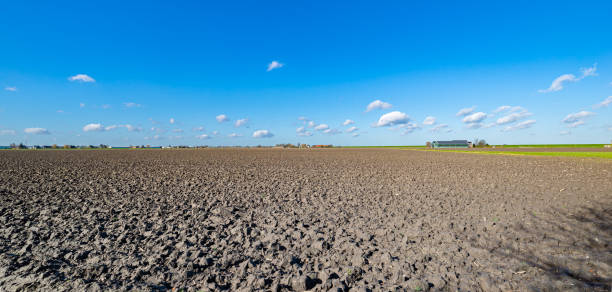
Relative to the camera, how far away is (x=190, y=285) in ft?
14.8

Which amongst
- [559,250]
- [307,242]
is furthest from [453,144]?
[307,242]

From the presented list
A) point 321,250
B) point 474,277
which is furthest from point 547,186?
point 321,250

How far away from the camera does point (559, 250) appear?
5762 millimetres

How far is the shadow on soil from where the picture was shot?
454cm

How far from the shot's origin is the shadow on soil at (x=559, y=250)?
454 cm

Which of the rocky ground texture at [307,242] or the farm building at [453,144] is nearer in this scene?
the rocky ground texture at [307,242]

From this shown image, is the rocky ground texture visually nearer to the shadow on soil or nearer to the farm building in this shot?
the shadow on soil

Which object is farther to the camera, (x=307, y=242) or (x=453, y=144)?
(x=453, y=144)

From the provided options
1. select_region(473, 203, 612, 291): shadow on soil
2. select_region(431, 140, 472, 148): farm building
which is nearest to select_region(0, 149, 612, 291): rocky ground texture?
select_region(473, 203, 612, 291): shadow on soil

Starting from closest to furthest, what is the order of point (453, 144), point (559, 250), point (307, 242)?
point (559, 250)
point (307, 242)
point (453, 144)

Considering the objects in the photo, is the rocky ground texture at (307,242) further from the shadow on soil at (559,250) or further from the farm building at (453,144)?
the farm building at (453,144)

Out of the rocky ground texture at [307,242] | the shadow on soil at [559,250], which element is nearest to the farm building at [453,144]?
the rocky ground texture at [307,242]

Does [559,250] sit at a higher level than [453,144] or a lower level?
lower

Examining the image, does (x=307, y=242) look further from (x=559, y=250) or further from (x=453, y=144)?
(x=453, y=144)
